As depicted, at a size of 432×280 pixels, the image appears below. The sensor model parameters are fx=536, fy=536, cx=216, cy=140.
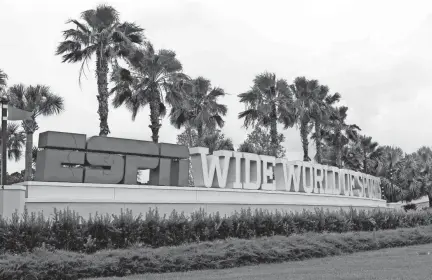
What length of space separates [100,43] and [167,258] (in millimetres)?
12924

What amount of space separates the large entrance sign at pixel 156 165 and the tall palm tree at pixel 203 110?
985 centimetres

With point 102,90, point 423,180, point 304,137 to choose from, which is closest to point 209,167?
point 102,90

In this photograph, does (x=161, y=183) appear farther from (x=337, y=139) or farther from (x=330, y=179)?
(x=337, y=139)

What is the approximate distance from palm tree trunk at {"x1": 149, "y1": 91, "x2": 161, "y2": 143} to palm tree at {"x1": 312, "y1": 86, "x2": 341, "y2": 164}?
16.5 m

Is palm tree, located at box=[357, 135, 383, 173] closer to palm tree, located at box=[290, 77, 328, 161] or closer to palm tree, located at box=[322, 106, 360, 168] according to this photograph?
palm tree, located at box=[322, 106, 360, 168]

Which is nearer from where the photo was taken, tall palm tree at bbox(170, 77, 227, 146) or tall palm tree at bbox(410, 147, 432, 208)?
tall palm tree at bbox(170, 77, 227, 146)

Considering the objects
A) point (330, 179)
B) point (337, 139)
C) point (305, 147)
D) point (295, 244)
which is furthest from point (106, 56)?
point (337, 139)

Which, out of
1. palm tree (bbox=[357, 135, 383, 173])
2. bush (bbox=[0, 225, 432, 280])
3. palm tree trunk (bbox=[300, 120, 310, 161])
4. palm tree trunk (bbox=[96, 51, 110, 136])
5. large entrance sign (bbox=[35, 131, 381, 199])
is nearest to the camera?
bush (bbox=[0, 225, 432, 280])

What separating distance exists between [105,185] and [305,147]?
24.0m

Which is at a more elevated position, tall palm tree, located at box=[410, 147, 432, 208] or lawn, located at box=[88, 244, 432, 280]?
tall palm tree, located at box=[410, 147, 432, 208]

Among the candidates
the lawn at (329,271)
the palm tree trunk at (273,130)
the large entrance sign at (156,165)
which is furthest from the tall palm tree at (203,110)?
the lawn at (329,271)

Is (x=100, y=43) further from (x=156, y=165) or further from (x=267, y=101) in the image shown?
(x=267, y=101)

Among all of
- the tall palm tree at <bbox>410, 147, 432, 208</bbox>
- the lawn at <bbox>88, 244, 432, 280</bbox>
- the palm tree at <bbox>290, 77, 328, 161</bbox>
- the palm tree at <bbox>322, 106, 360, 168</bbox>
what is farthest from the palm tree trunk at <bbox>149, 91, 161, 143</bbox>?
the tall palm tree at <bbox>410, 147, 432, 208</bbox>

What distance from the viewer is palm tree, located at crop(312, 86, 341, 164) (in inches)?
1635
